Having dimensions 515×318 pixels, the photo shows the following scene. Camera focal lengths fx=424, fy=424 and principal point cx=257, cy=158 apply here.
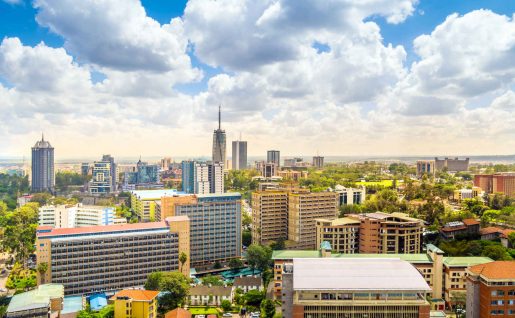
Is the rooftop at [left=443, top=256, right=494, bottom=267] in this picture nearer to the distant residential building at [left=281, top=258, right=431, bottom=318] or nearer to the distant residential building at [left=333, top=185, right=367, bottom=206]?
the distant residential building at [left=281, top=258, right=431, bottom=318]

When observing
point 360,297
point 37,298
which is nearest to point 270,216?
point 37,298

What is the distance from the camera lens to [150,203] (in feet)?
155

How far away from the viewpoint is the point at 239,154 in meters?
125

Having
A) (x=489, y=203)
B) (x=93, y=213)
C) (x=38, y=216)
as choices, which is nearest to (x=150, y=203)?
(x=93, y=213)

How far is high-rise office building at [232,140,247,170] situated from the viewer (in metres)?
124

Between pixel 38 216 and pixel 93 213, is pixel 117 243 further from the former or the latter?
pixel 38 216

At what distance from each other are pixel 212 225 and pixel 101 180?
42.8 meters

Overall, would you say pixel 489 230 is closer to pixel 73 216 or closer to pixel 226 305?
pixel 226 305

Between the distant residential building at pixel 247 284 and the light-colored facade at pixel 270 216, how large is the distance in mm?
8310

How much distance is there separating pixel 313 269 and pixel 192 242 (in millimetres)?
17171

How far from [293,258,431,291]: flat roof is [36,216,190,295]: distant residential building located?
11.8 m

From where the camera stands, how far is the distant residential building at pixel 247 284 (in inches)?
993

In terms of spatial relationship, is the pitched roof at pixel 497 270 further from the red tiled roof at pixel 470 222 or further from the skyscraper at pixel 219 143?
the skyscraper at pixel 219 143

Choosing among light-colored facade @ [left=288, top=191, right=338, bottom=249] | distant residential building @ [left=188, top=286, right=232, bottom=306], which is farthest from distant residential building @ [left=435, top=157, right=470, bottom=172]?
distant residential building @ [left=188, top=286, right=232, bottom=306]
